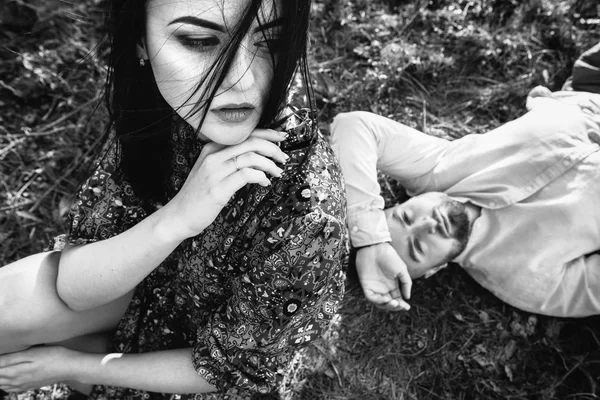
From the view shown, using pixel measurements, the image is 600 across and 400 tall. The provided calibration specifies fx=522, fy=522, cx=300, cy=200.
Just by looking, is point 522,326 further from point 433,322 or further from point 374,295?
point 374,295

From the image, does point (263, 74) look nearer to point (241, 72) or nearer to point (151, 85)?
point (241, 72)

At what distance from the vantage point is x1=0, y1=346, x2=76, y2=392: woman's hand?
1851 millimetres

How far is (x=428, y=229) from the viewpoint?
2412 mm

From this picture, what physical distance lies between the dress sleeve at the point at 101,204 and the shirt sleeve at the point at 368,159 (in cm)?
107

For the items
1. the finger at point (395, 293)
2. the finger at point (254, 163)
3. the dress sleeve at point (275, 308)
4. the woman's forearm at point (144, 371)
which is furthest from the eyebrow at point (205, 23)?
the finger at point (395, 293)

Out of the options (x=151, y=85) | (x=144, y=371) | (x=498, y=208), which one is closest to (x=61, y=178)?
(x=144, y=371)

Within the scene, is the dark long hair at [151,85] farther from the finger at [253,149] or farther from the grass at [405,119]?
the grass at [405,119]

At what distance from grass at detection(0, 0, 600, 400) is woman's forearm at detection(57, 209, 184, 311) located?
114cm

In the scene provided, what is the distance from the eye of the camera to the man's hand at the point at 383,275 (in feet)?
7.88

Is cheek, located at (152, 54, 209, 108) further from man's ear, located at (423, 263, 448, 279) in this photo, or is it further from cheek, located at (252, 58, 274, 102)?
man's ear, located at (423, 263, 448, 279)

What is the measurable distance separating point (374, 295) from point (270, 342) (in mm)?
940

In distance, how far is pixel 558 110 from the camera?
8.23ft

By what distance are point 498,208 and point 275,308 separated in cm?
146

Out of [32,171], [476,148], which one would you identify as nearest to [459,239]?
[476,148]
